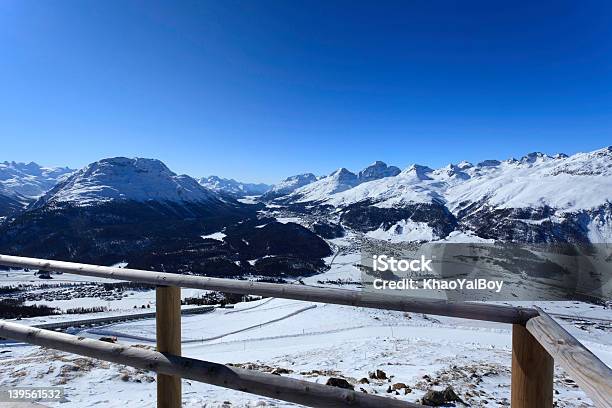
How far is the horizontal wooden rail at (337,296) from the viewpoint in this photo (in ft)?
6.56

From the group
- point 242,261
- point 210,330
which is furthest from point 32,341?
point 242,261

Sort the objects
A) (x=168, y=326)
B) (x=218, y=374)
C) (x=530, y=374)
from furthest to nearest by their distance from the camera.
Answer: (x=168, y=326)
(x=218, y=374)
(x=530, y=374)

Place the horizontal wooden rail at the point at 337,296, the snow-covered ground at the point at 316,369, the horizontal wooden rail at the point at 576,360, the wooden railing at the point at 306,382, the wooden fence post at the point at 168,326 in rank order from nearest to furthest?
1. the horizontal wooden rail at the point at 576,360
2. the wooden railing at the point at 306,382
3. the horizontal wooden rail at the point at 337,296
4. the wooden fence post at the point at 168,326
5. the snow-covered ground at the point at 316,369

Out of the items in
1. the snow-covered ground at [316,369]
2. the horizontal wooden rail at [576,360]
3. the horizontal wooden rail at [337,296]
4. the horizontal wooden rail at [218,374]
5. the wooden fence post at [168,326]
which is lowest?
the snow-covered ground at [316,369]

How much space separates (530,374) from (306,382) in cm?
124

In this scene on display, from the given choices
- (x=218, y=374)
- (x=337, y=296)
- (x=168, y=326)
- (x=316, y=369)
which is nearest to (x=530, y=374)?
(x=337, y=296)

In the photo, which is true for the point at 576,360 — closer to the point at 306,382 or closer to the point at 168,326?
the point at 306,382

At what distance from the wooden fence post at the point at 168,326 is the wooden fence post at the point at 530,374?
225 centimetres

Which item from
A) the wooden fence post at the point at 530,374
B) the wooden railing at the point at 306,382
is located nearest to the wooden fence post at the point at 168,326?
the wooden railing at the point at 306,382

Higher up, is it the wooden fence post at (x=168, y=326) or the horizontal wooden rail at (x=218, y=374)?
the wooden fence post at (x=168, y=326)

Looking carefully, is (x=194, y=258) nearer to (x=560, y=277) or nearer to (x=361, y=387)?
(x=560, y=277)

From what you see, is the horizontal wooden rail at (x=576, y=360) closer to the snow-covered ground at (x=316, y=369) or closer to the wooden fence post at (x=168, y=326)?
the wooden fence post at (x=168, y=326)

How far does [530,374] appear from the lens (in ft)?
6.21

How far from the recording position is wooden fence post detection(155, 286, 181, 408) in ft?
8.99
